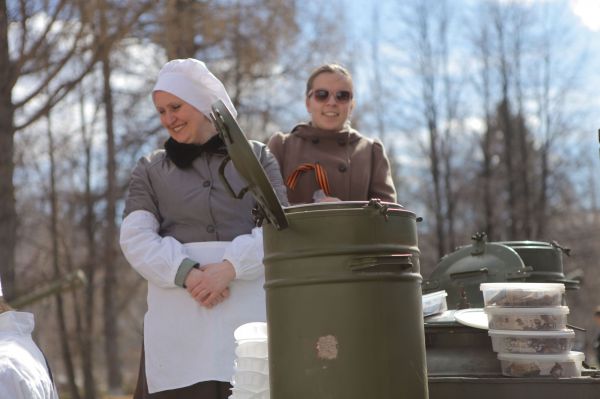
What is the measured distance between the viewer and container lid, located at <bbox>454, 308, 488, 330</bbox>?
4.16 meters

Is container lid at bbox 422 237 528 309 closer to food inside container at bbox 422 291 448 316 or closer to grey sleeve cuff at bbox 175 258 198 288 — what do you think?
food inside container at bbox 422 291 448 316

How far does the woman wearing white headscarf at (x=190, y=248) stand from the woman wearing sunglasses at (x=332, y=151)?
638 millimetres

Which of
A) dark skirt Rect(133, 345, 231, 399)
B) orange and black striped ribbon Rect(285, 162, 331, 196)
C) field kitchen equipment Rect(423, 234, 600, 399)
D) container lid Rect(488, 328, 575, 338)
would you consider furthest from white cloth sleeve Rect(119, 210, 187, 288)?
container lid Rect(488, 328, 575, 338)

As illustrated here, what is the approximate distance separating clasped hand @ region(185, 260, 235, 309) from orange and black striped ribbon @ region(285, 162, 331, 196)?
844 mm

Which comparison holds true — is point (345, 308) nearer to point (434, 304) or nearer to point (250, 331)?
point (250, 331)

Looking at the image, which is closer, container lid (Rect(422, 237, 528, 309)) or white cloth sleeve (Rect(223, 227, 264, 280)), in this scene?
white cloth sleeve (Rect(223, 227, 264, 280))

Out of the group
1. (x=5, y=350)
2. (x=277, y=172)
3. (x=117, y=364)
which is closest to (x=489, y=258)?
(x=277, y=172)

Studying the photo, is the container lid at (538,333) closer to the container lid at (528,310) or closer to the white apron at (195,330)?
the container lid at (528,310)

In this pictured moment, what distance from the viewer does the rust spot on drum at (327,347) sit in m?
3.17

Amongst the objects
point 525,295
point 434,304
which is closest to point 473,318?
point 434,304

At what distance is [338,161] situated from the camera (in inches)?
199

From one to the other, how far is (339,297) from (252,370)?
2.39ft

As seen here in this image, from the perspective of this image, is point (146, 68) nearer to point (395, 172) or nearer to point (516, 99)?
point (395, 172)

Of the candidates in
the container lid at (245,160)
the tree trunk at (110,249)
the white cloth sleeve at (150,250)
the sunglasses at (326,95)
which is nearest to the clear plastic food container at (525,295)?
the container lid at (245,160)
